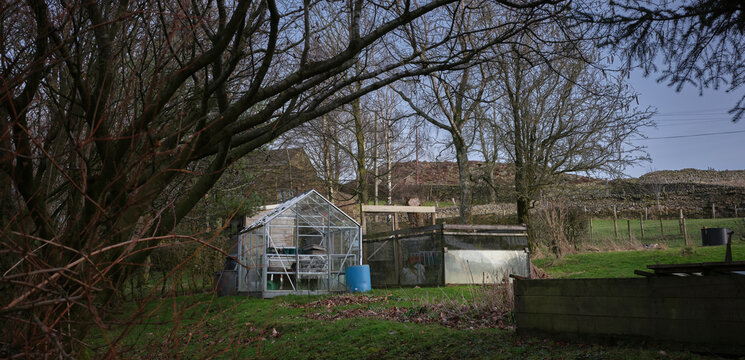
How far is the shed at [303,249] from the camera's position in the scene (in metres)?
16.5

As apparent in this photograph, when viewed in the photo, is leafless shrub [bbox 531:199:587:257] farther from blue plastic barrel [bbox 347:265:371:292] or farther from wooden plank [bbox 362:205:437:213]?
blue plastic barrel [bbox 347:265:371:292]

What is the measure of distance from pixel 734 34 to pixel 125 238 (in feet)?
18.8

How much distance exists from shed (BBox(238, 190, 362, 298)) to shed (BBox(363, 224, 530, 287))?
1298 millimetres

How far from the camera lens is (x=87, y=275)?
206 centimetres

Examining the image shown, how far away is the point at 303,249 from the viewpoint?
17203 mm

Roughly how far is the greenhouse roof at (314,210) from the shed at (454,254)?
5.85ft

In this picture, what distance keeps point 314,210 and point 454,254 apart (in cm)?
437

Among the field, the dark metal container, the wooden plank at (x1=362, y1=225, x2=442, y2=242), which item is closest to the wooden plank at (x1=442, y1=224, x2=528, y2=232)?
the wooden plank at (x1=362, y1=225, x2=442, y2=242)

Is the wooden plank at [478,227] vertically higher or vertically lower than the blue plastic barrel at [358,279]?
higher

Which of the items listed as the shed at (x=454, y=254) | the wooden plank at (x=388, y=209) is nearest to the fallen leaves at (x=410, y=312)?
the shed at (x=454, y=254)

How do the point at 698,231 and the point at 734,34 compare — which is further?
the point at 698,231

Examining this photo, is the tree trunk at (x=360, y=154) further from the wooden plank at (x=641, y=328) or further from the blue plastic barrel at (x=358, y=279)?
the wooden plank at (x=641, y=328)

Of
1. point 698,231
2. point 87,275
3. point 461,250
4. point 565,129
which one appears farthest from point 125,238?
point 698,231

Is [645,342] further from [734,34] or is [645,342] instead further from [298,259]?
[298,259]
